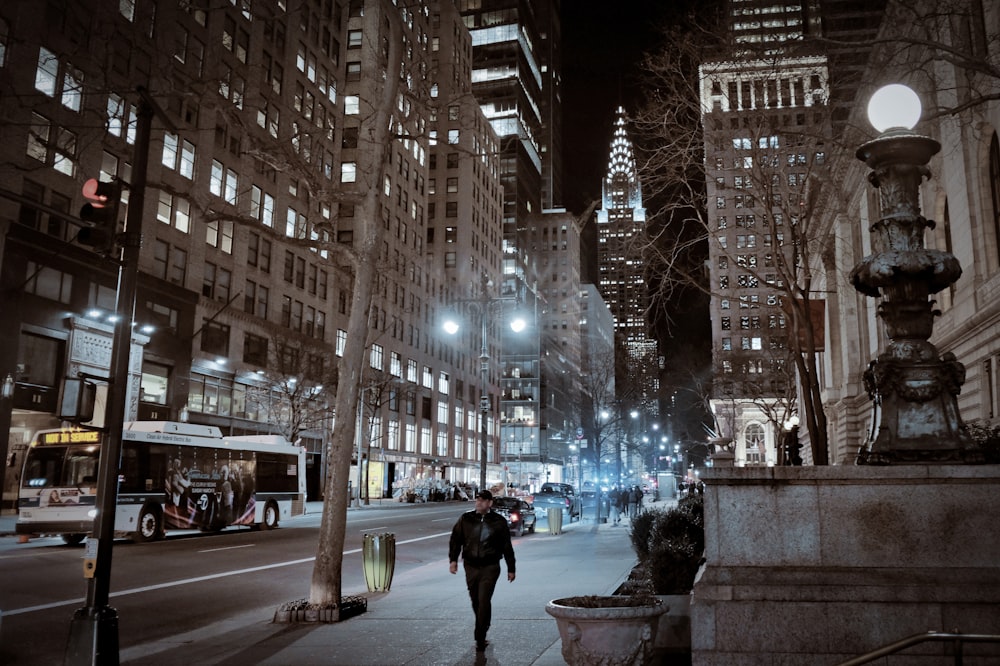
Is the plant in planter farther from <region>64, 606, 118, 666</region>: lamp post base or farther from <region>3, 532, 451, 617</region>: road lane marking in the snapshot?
<region>3, 532, 451, 617</region>: road lane marking

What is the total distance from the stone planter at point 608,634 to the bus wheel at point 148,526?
21770 millimetres

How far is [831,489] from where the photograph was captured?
6727 millimetres

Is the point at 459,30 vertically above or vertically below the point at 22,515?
above

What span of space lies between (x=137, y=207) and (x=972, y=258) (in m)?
25.7

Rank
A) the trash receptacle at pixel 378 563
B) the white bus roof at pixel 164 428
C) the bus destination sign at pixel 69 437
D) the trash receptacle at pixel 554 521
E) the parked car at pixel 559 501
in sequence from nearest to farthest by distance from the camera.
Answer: the trash receptacle at pixel 378 563 < the bus destination sign at pixel 69 437 < the white bus roof at pixel 164 428 < the trash receptacle at pixel 554 521 < the parked car at pixel 559 501

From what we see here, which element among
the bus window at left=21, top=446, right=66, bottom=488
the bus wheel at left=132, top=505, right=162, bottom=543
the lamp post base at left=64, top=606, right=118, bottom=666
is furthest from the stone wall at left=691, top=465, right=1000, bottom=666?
the bus window at left=21, top=446, right=66, bottom=488

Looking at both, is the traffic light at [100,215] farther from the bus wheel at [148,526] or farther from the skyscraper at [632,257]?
the bus wheel at [148,526]

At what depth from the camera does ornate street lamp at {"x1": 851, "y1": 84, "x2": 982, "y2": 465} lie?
6.77 metres

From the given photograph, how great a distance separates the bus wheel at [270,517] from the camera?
100 feet

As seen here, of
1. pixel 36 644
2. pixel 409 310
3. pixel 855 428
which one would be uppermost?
pixel 409 310

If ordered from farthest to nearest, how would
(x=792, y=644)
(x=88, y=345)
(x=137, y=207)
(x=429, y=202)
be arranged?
(x=429, y=202) → (x=88, y=345) → (x=137, y=207) → (x=792, y=644)

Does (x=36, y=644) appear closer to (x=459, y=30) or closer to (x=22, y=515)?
(x=22, y=515)

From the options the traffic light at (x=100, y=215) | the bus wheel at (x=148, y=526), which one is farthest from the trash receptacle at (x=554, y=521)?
the traffic light at (x=100, y=215)

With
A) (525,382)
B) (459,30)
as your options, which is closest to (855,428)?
(459,30)
